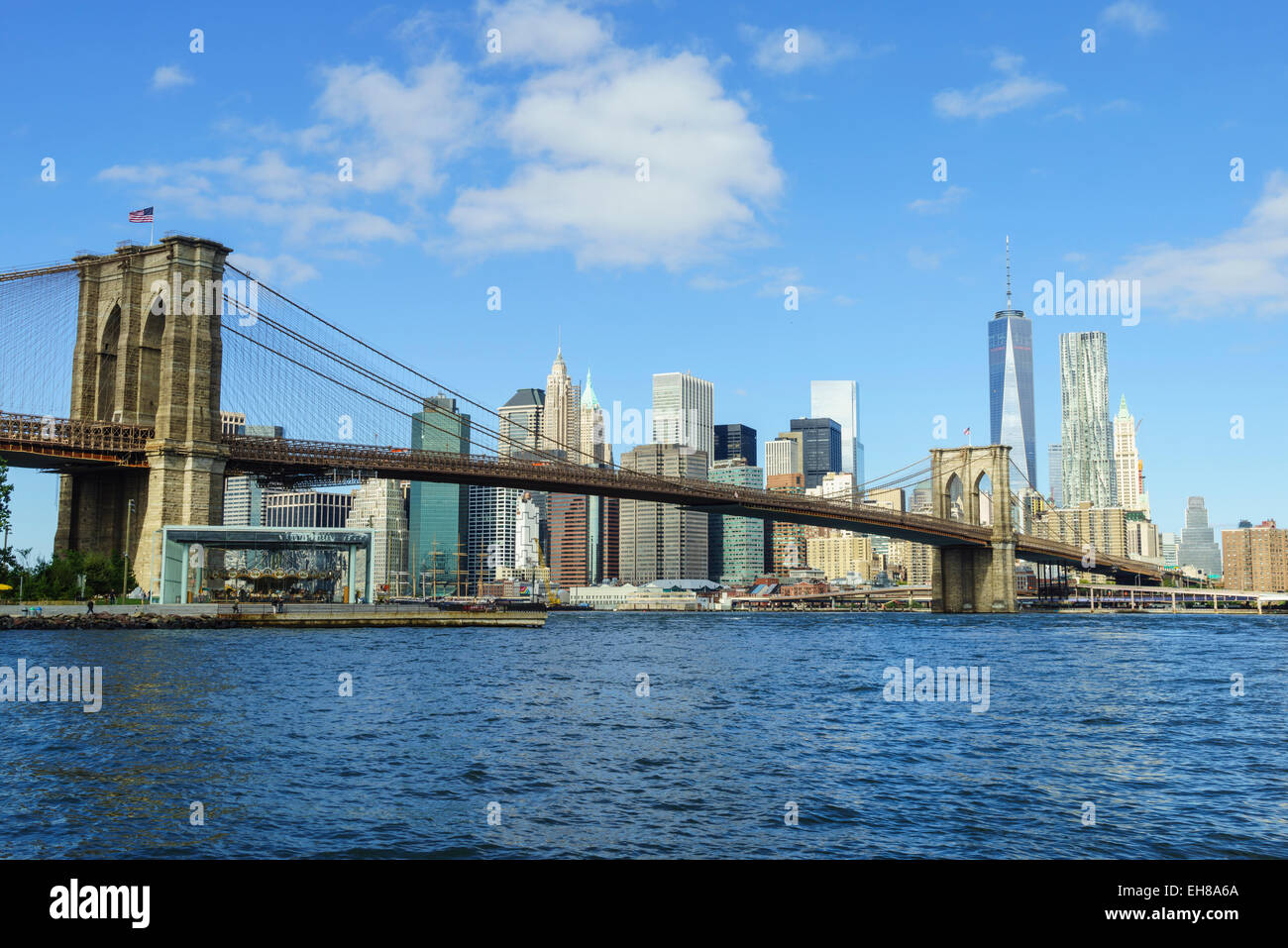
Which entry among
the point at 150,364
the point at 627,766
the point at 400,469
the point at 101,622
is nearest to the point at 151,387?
the point at 150,364

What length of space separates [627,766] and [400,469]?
201 feet

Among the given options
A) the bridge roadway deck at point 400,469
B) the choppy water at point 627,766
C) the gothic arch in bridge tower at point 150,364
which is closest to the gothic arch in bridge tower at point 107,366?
the gothic arch in bridge tower at point 150,364

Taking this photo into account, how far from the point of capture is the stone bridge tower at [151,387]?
228 ft

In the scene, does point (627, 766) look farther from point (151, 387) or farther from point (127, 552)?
point (151, 387)

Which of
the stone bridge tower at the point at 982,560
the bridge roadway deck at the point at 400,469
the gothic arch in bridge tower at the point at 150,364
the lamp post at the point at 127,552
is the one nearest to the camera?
the bridge roadway deck at the point at 400,469

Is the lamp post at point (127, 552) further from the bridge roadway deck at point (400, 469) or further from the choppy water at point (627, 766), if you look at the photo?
the choppy water at point (627, 766)

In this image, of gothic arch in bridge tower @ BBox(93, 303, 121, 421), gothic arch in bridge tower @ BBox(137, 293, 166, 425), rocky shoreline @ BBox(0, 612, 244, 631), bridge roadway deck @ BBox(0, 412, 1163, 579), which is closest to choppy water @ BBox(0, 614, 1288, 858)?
rocky shoreline @ BBox(0, 612, 244, 631)

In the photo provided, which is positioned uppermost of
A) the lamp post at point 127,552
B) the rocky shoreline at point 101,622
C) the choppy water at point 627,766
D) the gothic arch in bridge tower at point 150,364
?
the gothic arch in bridge tower at point 150,364

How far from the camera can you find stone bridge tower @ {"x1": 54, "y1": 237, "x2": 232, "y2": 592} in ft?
228

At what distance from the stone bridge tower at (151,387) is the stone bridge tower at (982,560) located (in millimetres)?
83748

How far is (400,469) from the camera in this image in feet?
252

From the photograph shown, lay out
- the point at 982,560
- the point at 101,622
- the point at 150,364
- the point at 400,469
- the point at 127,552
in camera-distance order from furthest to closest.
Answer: the point at 982,560 → the point at 400,469 → the point at 150,364 → the point at 127,552 → the point at 101,622
